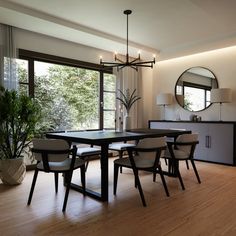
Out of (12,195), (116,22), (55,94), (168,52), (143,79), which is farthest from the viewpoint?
(143,79)

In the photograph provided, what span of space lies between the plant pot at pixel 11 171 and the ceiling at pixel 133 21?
2.23 m

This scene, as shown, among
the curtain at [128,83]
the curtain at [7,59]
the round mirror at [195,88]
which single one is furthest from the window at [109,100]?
the curtain at [7,59]

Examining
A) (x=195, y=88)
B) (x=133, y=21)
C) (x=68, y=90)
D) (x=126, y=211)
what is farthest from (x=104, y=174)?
(x=195, y=88)

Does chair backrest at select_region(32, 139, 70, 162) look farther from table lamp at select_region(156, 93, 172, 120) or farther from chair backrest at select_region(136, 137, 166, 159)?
table lamp at select_region(156, 93, 172, 120)

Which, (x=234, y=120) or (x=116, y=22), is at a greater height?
(x=116, y=22)

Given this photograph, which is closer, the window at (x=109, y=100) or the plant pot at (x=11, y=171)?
the plant pot at (x=11, y=171)

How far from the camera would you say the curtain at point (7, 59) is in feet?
12.7

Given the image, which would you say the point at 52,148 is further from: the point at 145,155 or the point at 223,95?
the point at 223,95

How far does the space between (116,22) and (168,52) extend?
2044 millimetres

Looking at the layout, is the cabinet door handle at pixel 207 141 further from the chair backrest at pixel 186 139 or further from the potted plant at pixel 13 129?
the potted plant at pixel 13 129

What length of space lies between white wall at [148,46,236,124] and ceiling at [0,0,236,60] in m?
0.31

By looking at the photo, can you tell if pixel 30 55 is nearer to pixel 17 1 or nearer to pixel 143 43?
pixel 17 1

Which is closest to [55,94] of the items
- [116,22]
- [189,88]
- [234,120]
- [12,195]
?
[116,22]

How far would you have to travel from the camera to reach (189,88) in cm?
574
